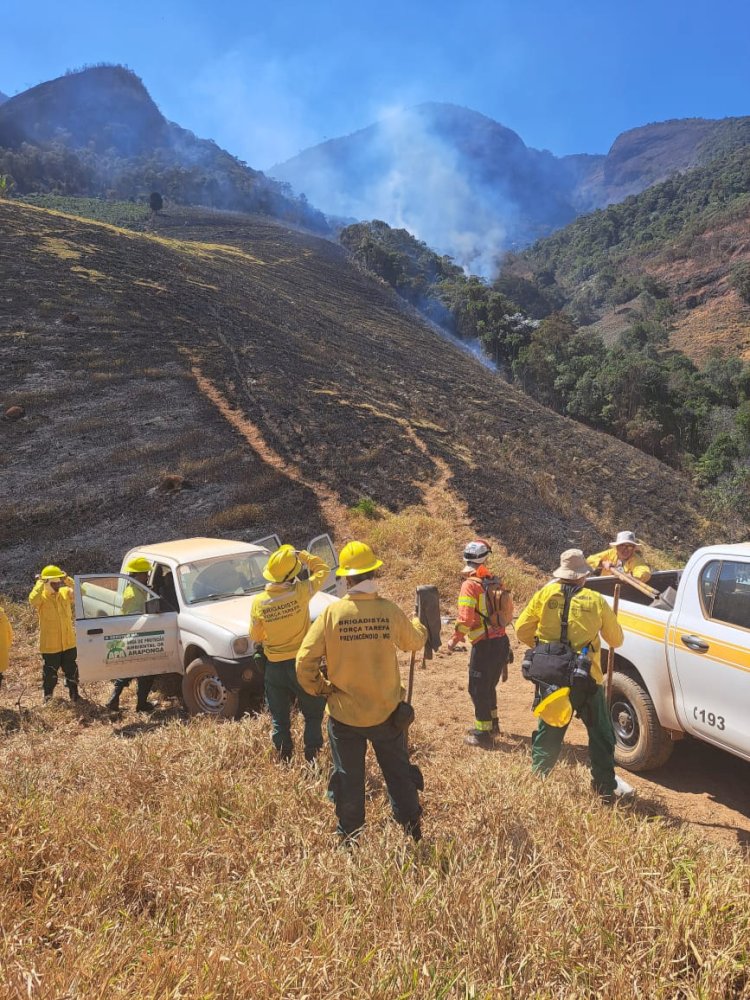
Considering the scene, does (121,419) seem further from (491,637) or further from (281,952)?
(281,952)

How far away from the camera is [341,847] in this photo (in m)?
2.92

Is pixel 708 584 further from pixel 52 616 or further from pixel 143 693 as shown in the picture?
pixel 52 616

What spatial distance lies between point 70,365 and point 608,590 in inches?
850

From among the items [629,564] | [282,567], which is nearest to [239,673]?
[282,567]

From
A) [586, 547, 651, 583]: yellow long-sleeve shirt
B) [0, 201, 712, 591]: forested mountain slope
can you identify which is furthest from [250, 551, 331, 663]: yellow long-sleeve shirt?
[0, 201, 712, 591]: forested mountain slope

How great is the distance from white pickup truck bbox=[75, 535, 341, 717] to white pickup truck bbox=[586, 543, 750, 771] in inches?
110

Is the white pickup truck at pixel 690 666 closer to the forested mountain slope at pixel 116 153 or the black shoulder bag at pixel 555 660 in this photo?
the black shoulder bag at pixel 555 660

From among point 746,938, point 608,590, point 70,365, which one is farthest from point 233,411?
point 746,938

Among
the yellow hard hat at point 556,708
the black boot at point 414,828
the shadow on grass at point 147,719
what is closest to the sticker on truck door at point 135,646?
the shadow on grass at point 147,719

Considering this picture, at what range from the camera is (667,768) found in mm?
4535

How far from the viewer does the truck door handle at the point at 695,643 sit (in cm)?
375

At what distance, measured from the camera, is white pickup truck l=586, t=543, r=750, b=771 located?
3574 mm

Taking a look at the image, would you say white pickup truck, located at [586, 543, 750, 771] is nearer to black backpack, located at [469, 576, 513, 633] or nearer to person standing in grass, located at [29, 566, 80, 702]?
black backpack, located at [469, 576, 513, 633]

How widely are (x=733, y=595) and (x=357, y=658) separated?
7.85 feet
